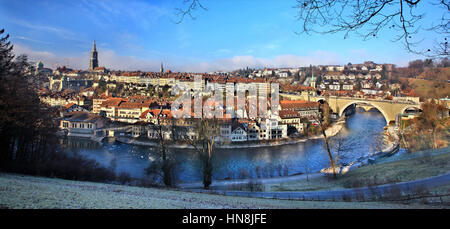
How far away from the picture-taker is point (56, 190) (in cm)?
287

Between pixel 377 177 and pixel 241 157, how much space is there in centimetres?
632

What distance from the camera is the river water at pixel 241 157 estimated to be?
914cm

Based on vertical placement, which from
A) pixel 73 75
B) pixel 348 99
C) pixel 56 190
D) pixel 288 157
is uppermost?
pixel 73 75

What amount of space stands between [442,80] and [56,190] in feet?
83.9

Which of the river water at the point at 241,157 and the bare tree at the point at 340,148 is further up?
the bare tree at the point at 340,148

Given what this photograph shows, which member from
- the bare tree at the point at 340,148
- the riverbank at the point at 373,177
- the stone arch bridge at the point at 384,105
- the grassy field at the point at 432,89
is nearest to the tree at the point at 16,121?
the riverbank at the point at 373,177

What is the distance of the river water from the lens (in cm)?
914

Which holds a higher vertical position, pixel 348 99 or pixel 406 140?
pixel 348 99

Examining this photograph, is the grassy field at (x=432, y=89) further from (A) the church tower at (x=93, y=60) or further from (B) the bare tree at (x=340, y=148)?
(A) the church tower at (x=93, y=60)

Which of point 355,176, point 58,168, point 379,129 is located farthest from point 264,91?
point 58,168

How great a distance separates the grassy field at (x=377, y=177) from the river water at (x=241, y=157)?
1.66 metres

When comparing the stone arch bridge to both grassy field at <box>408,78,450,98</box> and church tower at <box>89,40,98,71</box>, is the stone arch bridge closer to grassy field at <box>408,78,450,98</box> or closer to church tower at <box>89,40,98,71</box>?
grassy field at <box>408,78,450,98</box>
